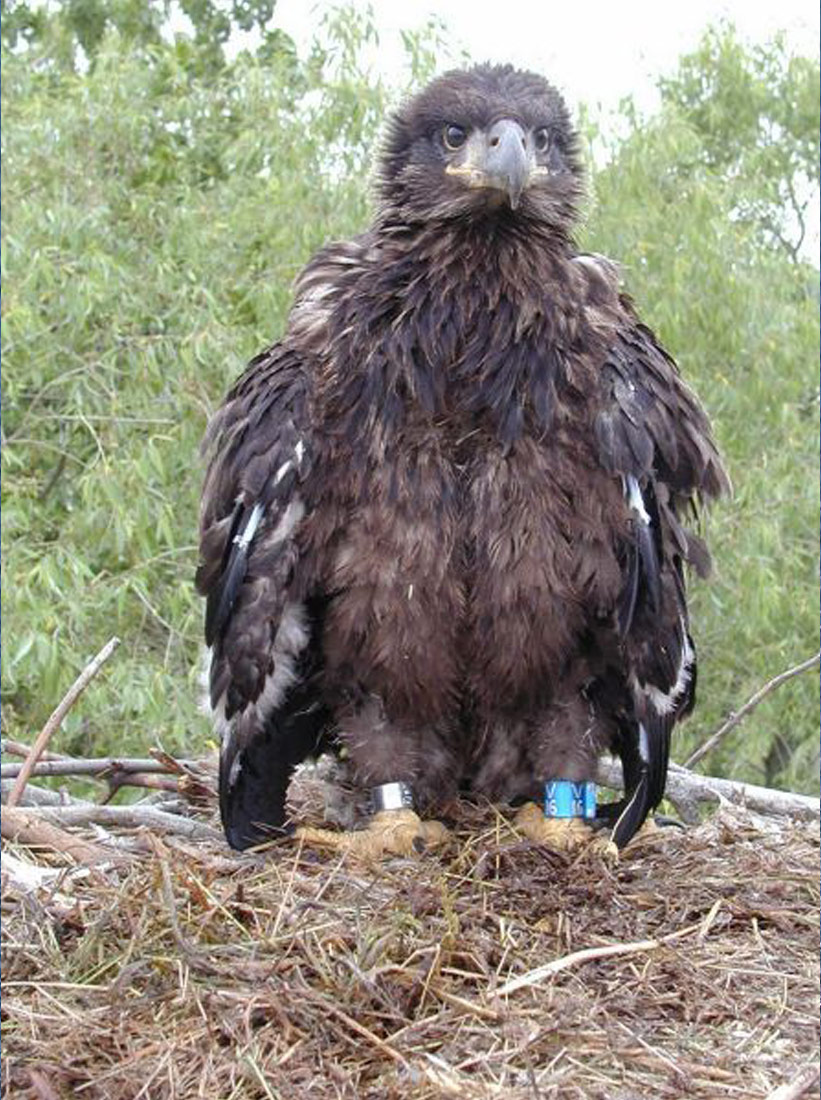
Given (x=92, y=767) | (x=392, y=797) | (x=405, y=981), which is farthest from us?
(x=92, y=767)

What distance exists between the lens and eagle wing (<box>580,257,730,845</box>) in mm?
3594

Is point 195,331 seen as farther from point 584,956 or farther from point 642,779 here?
point 584,956

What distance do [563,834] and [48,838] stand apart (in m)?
1.24

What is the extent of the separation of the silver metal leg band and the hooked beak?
1457 mm

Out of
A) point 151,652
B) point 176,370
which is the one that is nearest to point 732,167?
Result: point 176,370

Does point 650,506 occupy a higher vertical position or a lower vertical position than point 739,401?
lower

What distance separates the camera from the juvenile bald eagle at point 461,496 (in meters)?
3.58

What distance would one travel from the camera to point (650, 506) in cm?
365

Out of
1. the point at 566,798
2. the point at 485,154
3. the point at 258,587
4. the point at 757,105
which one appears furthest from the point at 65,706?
the point at 757,105

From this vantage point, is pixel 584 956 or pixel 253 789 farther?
pixel 253 789

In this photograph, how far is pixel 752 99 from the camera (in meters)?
11.4

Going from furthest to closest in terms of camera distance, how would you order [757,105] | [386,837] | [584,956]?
1. [757,105]
2. [386,837]
3. [584,956]

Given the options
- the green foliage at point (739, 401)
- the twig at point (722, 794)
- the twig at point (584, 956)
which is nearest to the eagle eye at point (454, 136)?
the twig at point (722, 794)

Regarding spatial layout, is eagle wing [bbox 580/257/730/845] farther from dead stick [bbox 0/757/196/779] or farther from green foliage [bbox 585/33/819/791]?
Result: green foliage [bbox 585/33/819/791]
